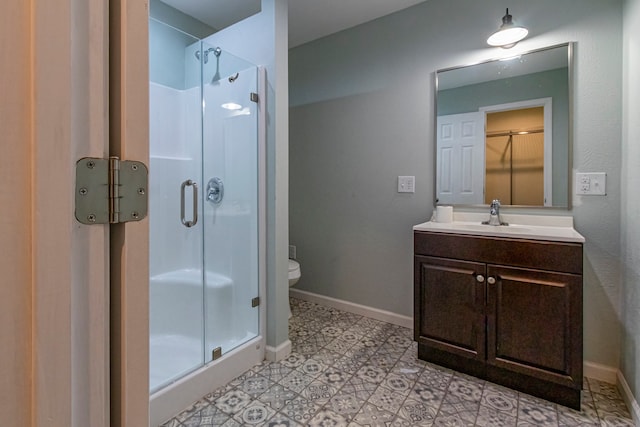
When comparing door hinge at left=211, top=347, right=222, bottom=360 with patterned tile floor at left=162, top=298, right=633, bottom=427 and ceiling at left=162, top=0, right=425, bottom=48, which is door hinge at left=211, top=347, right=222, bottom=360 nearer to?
patterned tile floor at left=162, top=298, right=633, bottom=427

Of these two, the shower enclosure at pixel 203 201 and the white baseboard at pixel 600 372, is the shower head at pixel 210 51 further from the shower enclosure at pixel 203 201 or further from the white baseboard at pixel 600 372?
the white baseboard at pixel 600 372

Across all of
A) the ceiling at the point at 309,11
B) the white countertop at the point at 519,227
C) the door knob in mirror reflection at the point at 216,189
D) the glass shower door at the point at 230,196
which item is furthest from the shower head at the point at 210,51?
the white countertop at the point at 519,227

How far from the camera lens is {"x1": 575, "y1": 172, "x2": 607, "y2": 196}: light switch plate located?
172 cm

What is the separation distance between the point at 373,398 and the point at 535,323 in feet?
2.86

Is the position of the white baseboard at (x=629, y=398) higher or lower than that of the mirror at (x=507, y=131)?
lower

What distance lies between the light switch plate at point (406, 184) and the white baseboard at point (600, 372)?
139 cm

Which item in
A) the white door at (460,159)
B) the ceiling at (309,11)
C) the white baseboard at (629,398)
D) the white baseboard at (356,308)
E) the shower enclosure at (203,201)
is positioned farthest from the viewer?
the white baseboard at (356,308)

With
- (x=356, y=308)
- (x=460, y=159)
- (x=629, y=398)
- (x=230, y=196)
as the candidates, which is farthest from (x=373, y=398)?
(x=460, y=159)

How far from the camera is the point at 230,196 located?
2.09 metres

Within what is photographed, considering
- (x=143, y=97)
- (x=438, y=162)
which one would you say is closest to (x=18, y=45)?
(x=143, y=97)

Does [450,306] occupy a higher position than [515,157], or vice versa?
[515,157]

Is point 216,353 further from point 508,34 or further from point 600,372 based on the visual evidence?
point 508,34

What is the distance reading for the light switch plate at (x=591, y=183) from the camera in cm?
172

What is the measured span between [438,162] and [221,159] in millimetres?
1485
